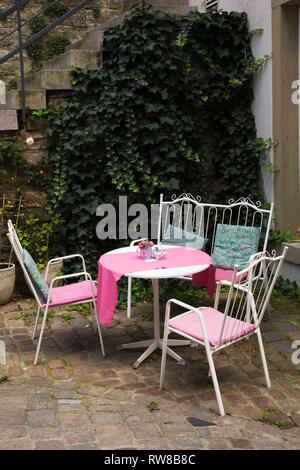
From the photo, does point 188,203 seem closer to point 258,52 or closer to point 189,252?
point 189,252

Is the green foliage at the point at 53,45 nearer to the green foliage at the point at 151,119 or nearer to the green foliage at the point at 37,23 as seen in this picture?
the green foliage at the point at 37,23

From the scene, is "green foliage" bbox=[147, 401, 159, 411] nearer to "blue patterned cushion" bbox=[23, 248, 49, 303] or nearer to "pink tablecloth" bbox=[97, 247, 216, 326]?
"pink tablecloth" bbox=[97, 247, 216, 326]

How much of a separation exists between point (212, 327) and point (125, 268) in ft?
2.70

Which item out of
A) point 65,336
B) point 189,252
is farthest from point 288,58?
point 65,336

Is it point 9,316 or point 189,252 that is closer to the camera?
point 189,252

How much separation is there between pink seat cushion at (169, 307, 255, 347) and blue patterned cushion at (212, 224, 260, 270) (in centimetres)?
136

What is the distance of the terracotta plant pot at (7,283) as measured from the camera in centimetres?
564

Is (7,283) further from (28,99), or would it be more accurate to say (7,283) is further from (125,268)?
(125,268)

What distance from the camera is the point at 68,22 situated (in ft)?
28.5

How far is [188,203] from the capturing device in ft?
19.7

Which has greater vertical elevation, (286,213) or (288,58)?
(288,58)

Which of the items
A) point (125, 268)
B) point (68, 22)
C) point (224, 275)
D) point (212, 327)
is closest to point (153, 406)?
point (212, 327)

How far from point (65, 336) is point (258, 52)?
3765 millimetres
